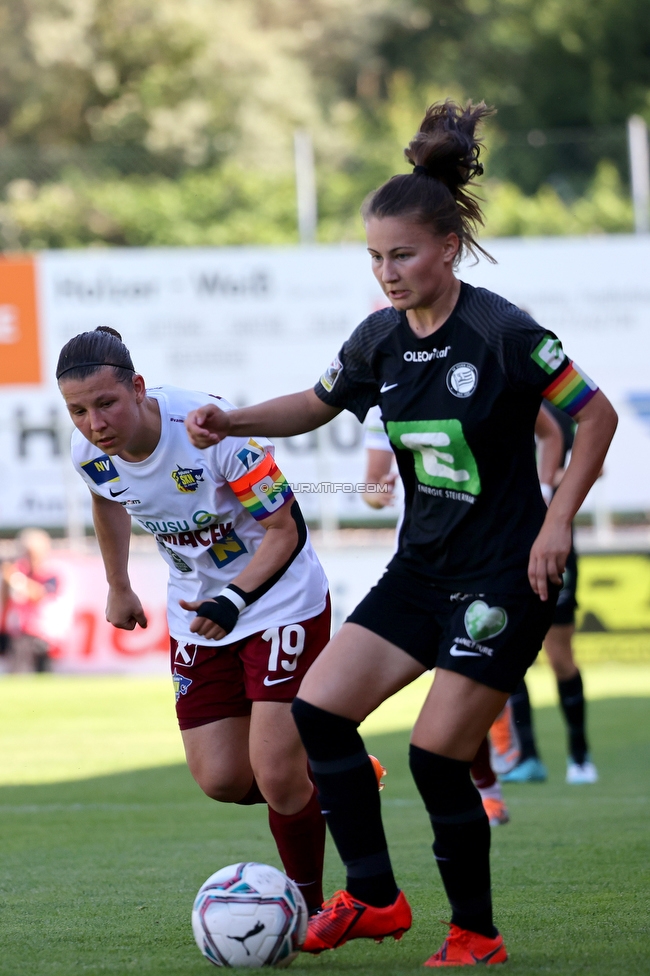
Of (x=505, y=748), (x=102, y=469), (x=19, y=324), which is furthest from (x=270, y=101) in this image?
(x=102, y=469)

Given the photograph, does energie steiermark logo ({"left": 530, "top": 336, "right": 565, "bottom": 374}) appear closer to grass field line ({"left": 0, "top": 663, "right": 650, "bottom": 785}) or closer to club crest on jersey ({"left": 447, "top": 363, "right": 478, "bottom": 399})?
club crest on jersey ({"left": 447, "top": 363, "right": 478, "bottom": 399})

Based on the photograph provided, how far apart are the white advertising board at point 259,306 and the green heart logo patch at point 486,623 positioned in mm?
15200

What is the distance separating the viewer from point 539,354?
3814 mm

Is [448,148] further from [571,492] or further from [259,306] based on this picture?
[259,306]

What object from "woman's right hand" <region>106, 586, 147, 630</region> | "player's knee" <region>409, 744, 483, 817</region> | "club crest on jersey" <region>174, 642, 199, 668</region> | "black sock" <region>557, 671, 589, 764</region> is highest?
"woman's right hand" <region>106, 586, 147, 630</region>

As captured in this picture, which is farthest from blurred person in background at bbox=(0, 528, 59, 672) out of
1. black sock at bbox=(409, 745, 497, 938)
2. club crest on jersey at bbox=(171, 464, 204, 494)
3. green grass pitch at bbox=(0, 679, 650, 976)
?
black sock at bbox=(409, 745, 497, 938)

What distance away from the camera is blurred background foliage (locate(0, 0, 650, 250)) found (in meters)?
25.8

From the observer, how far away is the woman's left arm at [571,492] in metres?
3.76

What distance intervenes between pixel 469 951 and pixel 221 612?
1.22 metres

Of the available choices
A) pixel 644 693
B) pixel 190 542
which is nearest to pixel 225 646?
pixel 190 542

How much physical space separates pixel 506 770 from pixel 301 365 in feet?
37.6

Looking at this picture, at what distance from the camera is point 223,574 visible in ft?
15.5

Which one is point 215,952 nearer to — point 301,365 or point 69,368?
point 69,368

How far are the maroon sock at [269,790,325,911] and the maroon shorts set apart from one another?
1.26 ft
